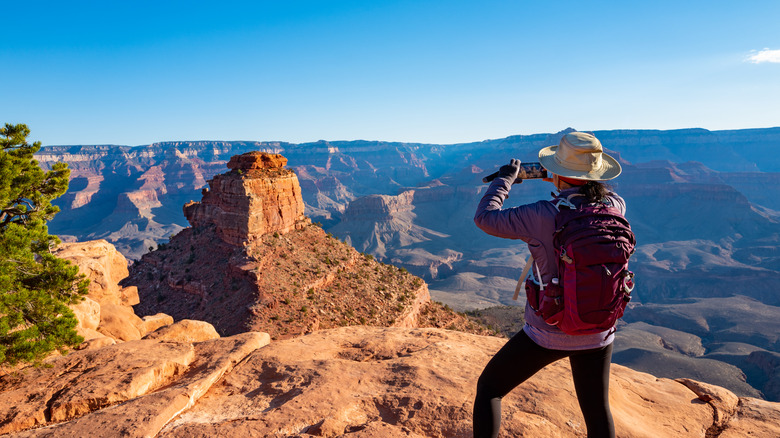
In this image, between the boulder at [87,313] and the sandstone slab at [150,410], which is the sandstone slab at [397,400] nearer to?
the sandstone slab at [150,410]

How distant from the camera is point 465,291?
74.4 metres

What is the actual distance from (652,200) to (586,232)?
490ft

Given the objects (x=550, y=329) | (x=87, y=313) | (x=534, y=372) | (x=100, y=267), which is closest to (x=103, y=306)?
(x=87, y=313)

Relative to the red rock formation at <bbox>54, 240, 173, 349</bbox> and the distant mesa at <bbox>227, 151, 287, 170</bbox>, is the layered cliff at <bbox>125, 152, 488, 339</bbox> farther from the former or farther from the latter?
the red rock formation at <bbox>54, 240, 173, 349</bbox>

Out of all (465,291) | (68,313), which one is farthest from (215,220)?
(465,291)

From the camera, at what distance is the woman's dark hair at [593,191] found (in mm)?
2891

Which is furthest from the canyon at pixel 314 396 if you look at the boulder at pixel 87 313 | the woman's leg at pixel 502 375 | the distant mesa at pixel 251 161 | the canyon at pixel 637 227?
the canyon at pixel 637 227

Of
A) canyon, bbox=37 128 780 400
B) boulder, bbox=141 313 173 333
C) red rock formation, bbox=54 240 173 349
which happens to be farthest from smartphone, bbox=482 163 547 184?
canyon, bbox=37 128 780 400

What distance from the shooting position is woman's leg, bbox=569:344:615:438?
316cm

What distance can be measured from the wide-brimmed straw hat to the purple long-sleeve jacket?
0.18 m

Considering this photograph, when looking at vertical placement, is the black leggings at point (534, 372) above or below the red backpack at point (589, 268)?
below

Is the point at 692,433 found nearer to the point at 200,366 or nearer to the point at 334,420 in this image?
the point at 334,420

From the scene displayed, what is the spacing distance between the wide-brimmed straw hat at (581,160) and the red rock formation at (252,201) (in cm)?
2278

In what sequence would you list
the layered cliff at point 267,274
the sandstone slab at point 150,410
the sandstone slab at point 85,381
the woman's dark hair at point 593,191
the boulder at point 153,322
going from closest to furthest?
the woman's dark hair at point 593,191
the sandstone slab at point 150,410
the sandstone slab at point 85,381
the boulder at point 153,322
the layered cliff at point 267,274
